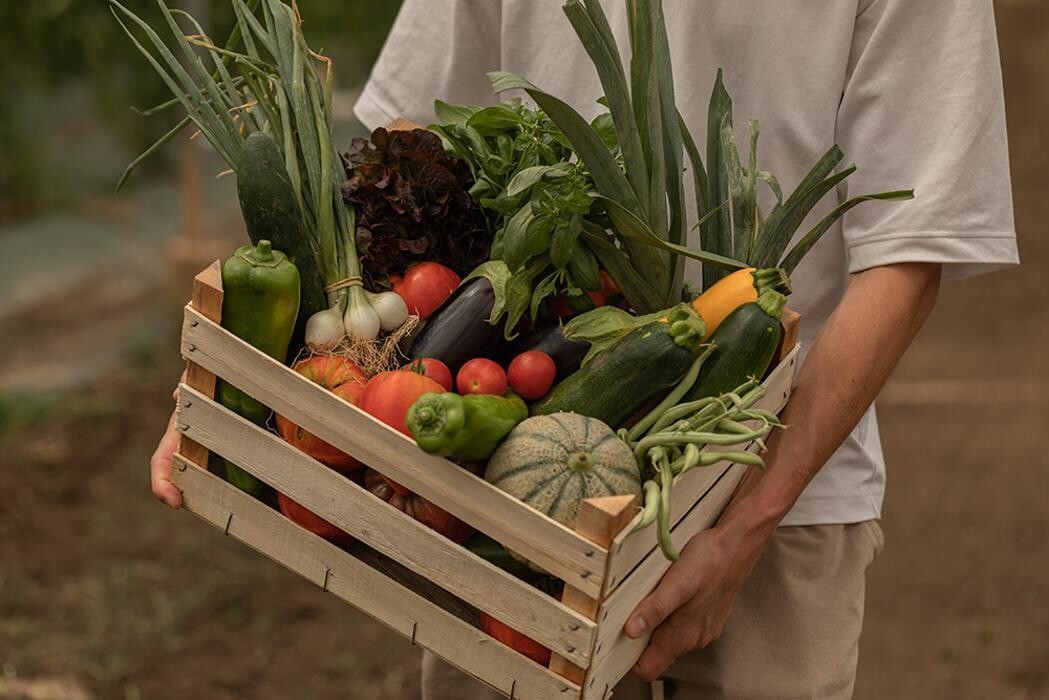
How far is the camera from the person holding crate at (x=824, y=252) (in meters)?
1.75

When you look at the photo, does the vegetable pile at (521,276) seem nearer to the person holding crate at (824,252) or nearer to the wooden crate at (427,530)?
the wooden crate at (427,530)

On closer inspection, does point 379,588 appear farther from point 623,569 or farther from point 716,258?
point 716,258

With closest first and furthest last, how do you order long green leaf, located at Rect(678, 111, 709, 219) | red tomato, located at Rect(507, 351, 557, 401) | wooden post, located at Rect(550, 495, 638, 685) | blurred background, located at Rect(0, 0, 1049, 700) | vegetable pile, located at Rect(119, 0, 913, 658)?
wooden post, located at Rect(550, 495, 638, 685) → vegetable pile, located at Rect(119, 0, 913, 658) → red tomato, located at Rect(507, 351, 557, 401) → long green leaf, located at Rect(678, 111, 709, 219) → blurred background, located at Rect(0, 0, 1049, 700)

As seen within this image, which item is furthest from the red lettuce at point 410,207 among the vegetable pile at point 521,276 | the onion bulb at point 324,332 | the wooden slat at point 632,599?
the wooden slat at point 632,599

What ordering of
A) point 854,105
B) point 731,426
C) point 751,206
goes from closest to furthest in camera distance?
point 731,426 → point 751,206 → point 854,105

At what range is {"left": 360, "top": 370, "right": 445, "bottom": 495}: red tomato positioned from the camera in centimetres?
151

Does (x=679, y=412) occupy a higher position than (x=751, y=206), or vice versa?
(x=751, y=206)

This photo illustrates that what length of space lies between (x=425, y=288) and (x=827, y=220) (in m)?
0.48

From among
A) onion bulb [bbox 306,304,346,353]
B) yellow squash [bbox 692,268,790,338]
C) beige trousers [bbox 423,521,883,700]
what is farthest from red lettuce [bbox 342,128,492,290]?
beige trousers [bbox 423,521,883,700]

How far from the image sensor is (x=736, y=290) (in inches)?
64.2

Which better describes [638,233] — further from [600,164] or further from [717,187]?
[717,187]

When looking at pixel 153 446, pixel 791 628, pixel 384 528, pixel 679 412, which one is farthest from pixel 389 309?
pixel 153 446

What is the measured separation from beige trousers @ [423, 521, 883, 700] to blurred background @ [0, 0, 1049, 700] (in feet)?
5.66

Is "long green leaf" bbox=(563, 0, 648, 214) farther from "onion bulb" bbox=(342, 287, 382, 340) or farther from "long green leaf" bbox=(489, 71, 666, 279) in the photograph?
"onion bulb" bbox=(342, 287, 382, 340)
